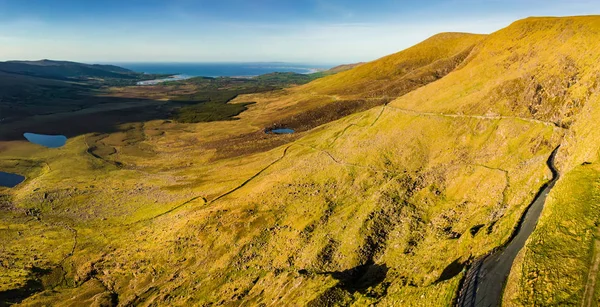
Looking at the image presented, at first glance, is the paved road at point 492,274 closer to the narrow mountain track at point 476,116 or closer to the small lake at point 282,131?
the narrow mountain track at point 476,116

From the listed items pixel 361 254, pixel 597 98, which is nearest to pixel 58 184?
pixel 361 254

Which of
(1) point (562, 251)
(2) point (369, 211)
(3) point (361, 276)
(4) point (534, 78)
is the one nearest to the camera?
(1) point (562, 251)

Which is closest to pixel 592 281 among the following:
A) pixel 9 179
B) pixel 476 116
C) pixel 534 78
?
pixel 476 116

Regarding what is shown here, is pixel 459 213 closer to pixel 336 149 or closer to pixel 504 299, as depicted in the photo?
pixel 504 299

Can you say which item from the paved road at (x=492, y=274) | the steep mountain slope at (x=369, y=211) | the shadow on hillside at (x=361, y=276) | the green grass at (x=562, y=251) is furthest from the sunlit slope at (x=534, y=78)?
the shadow on hillside at (x=361, y=276)

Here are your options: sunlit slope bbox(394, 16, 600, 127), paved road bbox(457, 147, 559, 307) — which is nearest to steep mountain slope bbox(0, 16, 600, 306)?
sunlit slope bbox(394, 16, 600, 127)

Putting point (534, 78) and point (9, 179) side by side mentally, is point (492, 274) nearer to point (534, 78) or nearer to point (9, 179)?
point (534, 78)

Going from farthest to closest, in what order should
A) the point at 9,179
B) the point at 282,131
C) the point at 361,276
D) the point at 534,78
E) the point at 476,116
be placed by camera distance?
the point at 282,131 < the point at 9,179 < the point at 476,116 < the point at 534,78 < the point at 361,276
